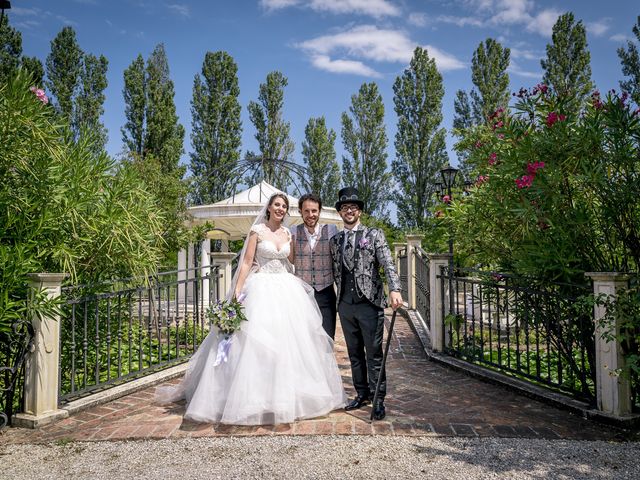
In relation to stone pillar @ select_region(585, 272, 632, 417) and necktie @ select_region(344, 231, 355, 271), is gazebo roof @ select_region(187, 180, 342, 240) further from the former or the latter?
stone pillar @ select_region(585, 272, 632, 417)

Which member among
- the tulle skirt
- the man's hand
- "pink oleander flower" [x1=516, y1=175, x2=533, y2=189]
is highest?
"pink oleander flower" [x1=516, y1=175, x2=533, y2=189]

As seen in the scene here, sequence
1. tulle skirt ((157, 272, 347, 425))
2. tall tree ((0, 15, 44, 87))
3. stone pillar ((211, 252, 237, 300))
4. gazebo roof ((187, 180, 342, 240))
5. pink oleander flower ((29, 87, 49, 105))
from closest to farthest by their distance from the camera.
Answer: tulle skirt ((157, 272, 347, 425))
pink oleander flower ((29, 87, 49, 105))
stone pillar ((211, 252, 237, 300))
gazebo roof ((187, 180, 342, 240))
tall tree ((0, 15, 44, 87))

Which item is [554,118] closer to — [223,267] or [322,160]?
[223,267]

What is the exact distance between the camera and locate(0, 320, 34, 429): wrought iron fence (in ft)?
12.6

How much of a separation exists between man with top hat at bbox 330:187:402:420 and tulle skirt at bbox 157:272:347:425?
0.23 m

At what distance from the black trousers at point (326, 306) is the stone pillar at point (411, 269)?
6558 millimetres

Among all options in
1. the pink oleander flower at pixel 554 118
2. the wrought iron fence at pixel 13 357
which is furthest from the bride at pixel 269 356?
the pink oleander flower at pixel 554 118

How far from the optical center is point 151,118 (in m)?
23.3

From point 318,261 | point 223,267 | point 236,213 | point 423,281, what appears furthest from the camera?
point 236,213

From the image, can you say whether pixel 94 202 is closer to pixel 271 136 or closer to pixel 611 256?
pixel 611 256

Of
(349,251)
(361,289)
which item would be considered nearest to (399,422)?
(361,289)

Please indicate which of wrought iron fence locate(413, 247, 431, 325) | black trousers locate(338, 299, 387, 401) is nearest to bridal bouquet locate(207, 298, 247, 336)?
black trousers locate(338, 299, 387, 401)

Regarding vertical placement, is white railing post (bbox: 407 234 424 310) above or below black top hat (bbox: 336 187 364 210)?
below

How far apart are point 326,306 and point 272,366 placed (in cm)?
86
